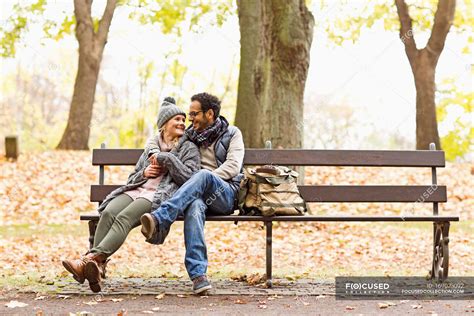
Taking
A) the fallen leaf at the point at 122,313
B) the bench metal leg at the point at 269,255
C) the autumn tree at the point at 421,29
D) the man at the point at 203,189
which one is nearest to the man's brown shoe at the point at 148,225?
the man at the point at 203,189

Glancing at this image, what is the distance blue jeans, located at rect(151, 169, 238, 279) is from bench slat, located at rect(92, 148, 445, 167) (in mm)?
771

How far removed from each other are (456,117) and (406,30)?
6.23 metres

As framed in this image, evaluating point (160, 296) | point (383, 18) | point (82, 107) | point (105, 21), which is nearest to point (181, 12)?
point (105, 21)

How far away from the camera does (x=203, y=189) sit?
561 centimetres

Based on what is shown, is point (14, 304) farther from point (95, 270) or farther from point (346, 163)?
point (346, 163)

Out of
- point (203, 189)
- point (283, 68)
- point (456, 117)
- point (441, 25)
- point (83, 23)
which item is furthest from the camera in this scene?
point (456, 117)

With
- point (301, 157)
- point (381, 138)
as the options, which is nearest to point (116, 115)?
point (381, 138)

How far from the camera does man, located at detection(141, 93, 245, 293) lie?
531cm

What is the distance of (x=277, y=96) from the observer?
32.0ft

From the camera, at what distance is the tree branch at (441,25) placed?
55.4ft

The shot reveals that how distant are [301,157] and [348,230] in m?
4.13

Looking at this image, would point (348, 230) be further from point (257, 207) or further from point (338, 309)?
point (338, 309)

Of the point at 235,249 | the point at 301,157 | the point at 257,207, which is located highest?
the point at 301,157

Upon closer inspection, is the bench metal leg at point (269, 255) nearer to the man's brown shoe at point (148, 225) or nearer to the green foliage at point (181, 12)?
the man's brown shoe at point (148, 225)
